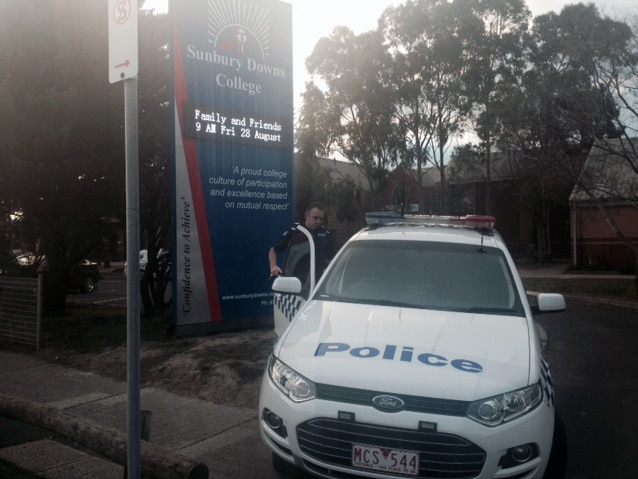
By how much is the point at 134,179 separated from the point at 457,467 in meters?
2.38

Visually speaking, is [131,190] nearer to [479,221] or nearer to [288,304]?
[288,304]

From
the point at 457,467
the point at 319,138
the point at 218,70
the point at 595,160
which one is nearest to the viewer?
the point at 457,467

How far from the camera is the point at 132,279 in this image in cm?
342

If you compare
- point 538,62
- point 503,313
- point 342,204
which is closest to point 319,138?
point 342,204

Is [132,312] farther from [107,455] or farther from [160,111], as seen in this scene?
[160,111]

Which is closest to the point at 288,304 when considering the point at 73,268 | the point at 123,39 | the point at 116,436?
the point at 116,436

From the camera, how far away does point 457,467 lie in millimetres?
3803

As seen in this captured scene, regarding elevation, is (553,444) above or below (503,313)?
below

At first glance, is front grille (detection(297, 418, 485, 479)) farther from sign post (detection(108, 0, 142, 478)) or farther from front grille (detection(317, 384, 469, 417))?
sign post (detection(108, 0, 142, 478))

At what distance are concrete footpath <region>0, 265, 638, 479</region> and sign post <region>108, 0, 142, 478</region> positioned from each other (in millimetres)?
763

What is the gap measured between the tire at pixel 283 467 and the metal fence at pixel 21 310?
6.21 m

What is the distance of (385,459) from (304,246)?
3.92 meters

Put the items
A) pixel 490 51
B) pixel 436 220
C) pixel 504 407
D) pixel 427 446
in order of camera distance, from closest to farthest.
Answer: pixel 427 446, pixel 504 407, pixel 436 220, pixel 490 51

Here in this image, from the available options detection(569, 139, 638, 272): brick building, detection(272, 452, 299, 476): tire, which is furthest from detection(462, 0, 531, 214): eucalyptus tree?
detection(272, 452, 299, 476): tire
